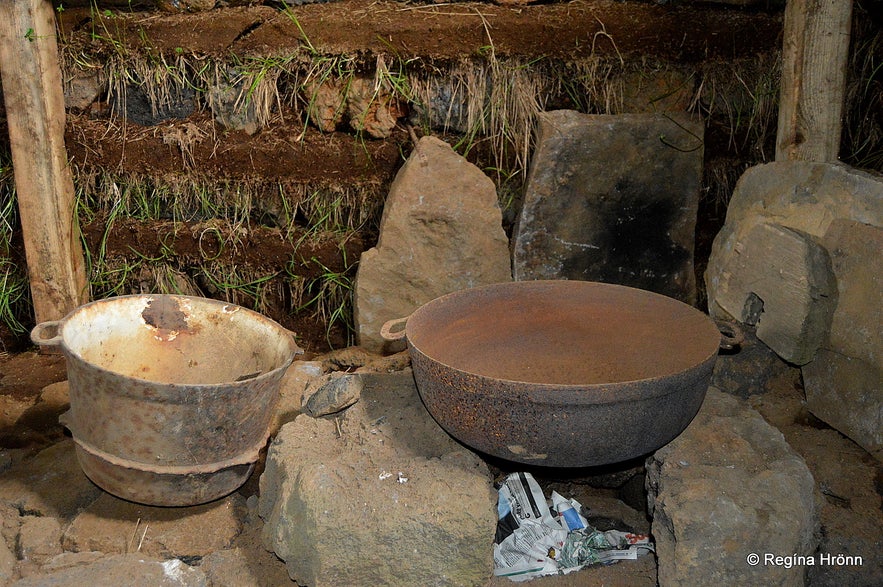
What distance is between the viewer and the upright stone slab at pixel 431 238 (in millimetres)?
3389

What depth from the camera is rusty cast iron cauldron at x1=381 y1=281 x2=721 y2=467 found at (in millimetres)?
2135

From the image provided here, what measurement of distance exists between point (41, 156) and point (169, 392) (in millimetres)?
1711

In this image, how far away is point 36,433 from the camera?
127 inches

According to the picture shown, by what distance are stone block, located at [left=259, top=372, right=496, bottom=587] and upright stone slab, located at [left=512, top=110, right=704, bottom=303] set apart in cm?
125

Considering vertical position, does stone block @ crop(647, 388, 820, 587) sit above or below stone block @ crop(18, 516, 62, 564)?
above

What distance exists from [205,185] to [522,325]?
→ 5.49 ft

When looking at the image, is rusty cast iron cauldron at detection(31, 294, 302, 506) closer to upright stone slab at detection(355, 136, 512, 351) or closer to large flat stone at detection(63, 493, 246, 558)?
large flat stone at detection(63, 493, 246, 558)

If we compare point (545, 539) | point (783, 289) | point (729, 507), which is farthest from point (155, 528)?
point (783, 289)

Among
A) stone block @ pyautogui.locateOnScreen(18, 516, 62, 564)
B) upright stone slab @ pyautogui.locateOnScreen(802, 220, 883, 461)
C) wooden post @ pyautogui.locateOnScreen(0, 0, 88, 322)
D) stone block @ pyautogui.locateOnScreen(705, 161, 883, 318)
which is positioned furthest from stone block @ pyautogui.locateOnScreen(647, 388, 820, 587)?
wooden post @ pyautogui.locateOnScreen(0, 0, 88, 322)

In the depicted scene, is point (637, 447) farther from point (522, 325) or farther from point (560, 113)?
point (560, 113)

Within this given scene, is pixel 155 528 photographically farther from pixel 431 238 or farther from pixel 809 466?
pixel 809 466

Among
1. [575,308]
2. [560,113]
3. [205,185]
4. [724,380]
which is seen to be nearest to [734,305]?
[724,380]

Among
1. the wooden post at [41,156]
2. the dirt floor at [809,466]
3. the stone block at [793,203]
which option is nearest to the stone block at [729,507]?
the dirt floor at [809,466]

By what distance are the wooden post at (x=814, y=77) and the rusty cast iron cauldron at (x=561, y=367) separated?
91 centimetres
